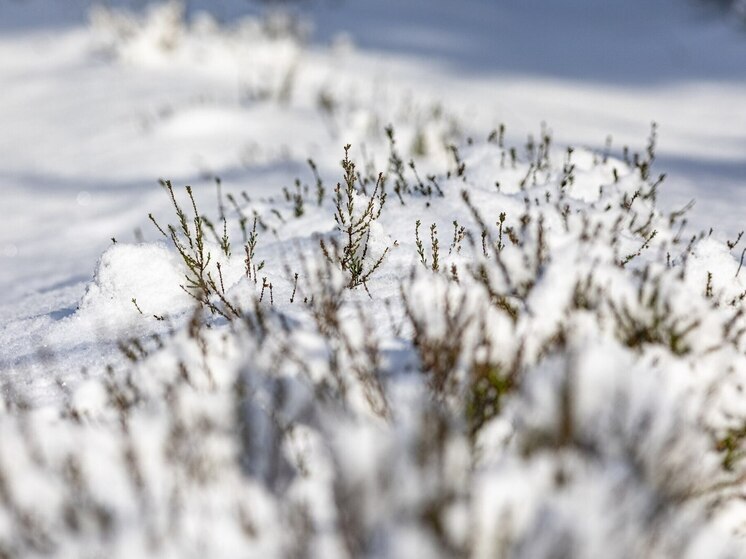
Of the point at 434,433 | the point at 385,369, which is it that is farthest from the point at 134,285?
Result: the point at 434,433

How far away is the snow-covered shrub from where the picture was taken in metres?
1.06

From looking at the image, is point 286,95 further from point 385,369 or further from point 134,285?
point 385,369

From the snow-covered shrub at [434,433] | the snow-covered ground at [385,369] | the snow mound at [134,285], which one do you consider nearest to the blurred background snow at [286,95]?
the snow-covered ground at [385,369]

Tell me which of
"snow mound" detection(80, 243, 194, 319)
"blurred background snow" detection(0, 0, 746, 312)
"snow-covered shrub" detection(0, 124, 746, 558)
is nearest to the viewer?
"snow-covered shrub" detection(0, 124, 746, 558)

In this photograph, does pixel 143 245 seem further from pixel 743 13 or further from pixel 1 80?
pixel 743 13

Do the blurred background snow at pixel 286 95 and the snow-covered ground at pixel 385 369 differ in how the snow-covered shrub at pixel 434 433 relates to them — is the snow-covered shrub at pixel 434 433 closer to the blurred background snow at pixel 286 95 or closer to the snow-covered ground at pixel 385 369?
the snow-covered ground at pixel 385 369

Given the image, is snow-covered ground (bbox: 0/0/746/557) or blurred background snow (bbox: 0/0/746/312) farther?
blurred background snow (bbox: 0/0/746/312)

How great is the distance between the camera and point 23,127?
6488 mm

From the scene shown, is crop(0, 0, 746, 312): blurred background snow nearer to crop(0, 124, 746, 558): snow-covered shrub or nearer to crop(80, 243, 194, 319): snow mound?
crop(80, 243, 194, 319): snow mound

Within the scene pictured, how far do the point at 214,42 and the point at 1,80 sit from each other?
2462 mm

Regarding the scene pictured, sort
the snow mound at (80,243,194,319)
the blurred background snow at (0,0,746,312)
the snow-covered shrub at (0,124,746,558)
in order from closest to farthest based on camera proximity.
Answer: the snow-covered shrub at (0,124,746,558), the snow mound at (80,243,194,319), the blurred background snow at (0,0,746,312)

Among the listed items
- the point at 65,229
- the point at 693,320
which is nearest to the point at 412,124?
the point at 65,229

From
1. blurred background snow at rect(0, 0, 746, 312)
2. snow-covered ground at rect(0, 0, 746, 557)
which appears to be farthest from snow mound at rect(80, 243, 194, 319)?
blurred background snow at rect(0, 0, 746, 312)

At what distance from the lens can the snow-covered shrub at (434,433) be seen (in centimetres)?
106
